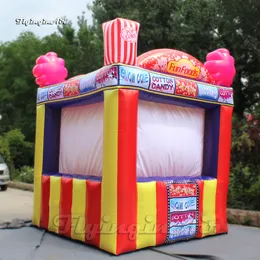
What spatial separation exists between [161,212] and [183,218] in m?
0.46

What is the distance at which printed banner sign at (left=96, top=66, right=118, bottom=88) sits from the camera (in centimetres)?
507

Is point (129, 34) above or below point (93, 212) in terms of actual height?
above

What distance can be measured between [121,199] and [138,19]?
10.8m

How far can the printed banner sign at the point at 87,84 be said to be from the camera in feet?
18.0

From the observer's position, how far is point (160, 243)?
551 centimetres

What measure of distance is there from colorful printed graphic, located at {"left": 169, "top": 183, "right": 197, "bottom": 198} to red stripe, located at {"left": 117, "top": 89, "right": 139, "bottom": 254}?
0.71m

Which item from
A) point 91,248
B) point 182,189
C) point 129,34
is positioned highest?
point 129,34

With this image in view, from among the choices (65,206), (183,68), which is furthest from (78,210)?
A: (183,68)

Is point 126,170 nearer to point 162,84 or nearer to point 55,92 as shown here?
point 162,84

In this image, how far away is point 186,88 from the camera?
227 inches

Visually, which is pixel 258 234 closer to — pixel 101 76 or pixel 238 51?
pixel 101 76

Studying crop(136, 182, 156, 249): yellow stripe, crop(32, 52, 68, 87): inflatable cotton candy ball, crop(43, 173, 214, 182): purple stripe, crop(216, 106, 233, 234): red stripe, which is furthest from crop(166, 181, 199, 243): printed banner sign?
crop(32, 52, 68, 87): inflatable cotton candy ball

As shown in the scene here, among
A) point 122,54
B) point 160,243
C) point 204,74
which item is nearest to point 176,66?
point 204,74

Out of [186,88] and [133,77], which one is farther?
[186,88]
